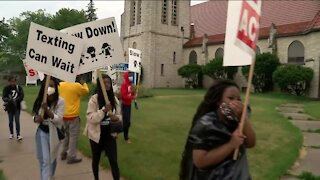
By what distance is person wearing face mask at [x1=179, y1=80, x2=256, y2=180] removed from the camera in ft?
9.00

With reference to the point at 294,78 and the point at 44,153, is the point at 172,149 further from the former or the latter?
A: the point at 294,78

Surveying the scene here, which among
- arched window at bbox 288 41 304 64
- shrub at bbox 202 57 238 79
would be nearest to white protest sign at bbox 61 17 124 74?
arched window at bbox 288 41 304 64

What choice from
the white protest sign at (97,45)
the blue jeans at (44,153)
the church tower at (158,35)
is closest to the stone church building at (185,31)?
the church tower at (158,35)

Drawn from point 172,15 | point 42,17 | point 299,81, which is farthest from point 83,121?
point 42,17

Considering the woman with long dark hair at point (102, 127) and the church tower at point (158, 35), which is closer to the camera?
the woman with long dark hair at point (102, 127)

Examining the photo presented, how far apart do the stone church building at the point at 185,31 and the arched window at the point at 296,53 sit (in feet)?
0.32

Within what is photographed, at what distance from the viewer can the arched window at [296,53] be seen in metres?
35.2

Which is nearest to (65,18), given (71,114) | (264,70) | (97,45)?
(264,70)

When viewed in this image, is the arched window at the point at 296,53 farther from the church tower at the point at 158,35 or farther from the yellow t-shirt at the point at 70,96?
the yellow t-shirt at the point at 70,96

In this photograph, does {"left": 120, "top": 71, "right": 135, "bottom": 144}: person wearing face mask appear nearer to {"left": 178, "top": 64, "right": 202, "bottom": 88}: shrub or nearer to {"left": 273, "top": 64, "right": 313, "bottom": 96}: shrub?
{"left": 273, "top": 64, "right": 313, "bottom": 96}: shrub

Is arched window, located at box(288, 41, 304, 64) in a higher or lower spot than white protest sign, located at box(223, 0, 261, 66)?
higher

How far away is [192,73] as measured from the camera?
44.4m

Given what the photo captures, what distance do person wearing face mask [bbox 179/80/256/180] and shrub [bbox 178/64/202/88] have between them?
41312mm

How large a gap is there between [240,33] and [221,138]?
816mm
